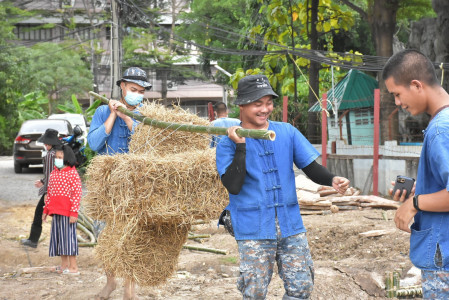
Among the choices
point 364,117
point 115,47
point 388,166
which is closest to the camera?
point 388,166

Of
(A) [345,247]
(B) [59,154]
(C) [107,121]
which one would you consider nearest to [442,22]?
(A) [345,247]

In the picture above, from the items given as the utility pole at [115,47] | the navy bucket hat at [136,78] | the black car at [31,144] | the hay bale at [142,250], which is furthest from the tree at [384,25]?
the hay bale at [142,250]

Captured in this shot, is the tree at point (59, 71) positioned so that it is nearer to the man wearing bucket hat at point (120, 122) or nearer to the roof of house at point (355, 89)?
the roof of house at point (355, 89)

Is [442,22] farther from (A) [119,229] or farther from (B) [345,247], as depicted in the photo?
(A) [119,229]

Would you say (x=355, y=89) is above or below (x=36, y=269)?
above

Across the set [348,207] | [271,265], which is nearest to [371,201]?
[348,207]

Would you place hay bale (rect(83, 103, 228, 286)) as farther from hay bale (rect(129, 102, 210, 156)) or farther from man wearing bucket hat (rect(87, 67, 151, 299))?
man wearing bucket hat (rect(87, 67, 151, 299))

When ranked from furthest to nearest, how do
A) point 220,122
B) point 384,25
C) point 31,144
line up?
point 31,144 → point 384,25 → point 220,122

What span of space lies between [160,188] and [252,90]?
1.00 meters

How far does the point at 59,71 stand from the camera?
39.8 m

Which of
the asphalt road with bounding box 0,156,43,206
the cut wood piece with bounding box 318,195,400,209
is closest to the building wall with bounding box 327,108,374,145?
the cut wood piece with bounding box 318,195,400,209

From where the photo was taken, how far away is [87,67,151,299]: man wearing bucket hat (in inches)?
214

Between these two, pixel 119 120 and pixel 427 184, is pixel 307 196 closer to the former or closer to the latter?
pixel 119 120

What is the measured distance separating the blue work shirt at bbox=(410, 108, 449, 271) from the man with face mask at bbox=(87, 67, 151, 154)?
292 centimetres
